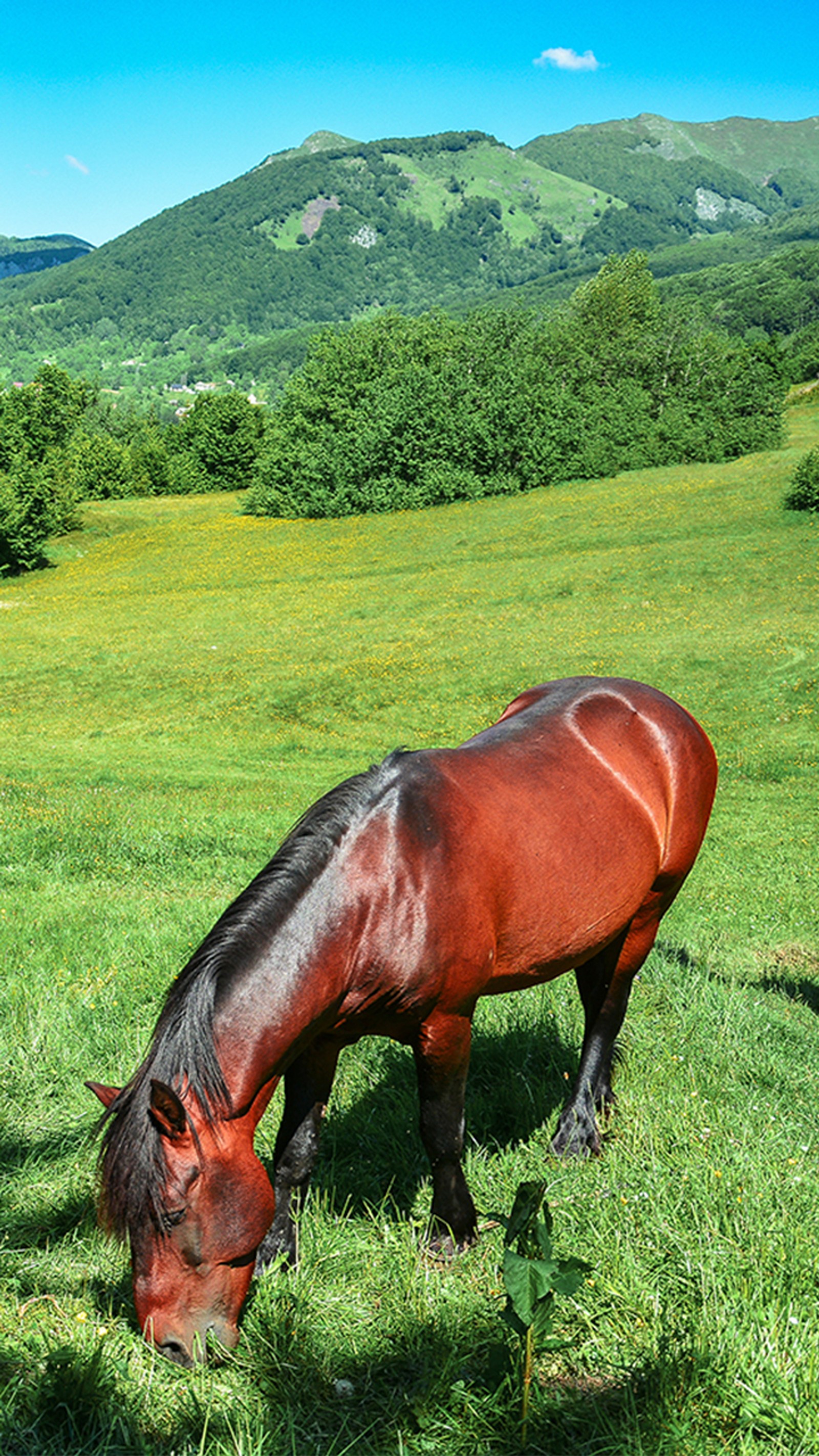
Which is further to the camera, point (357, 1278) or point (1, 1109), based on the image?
point (1, 1109)

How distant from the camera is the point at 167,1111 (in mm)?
2604

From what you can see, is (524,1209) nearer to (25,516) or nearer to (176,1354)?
(176,1354)

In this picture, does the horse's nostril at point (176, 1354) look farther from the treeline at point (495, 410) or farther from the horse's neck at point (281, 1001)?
the treeline at point (495, 410)

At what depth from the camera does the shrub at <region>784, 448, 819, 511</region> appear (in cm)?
3756

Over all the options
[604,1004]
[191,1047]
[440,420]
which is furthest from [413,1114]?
[440,420]

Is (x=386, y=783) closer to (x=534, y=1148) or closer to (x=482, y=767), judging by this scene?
(x=482, y=767)

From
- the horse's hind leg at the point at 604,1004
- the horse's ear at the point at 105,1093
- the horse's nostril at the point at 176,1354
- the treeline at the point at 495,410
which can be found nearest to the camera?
the horse's nostril at the point at 176,1354

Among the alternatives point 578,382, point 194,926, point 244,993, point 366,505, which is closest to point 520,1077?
point 244,993

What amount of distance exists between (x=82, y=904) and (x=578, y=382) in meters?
59.9

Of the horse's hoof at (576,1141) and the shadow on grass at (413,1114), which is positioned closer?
the shadow on grass at (413,1114)

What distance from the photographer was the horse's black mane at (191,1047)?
2.69m

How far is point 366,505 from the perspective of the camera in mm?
52406

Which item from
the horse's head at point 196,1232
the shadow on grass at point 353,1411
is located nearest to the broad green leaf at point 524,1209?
the shadow on grass at point 353,1411

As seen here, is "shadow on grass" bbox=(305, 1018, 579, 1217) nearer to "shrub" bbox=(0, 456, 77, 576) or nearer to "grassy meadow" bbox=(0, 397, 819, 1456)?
"grassy meadow" bbox=(0, 397, 819, 1456)
